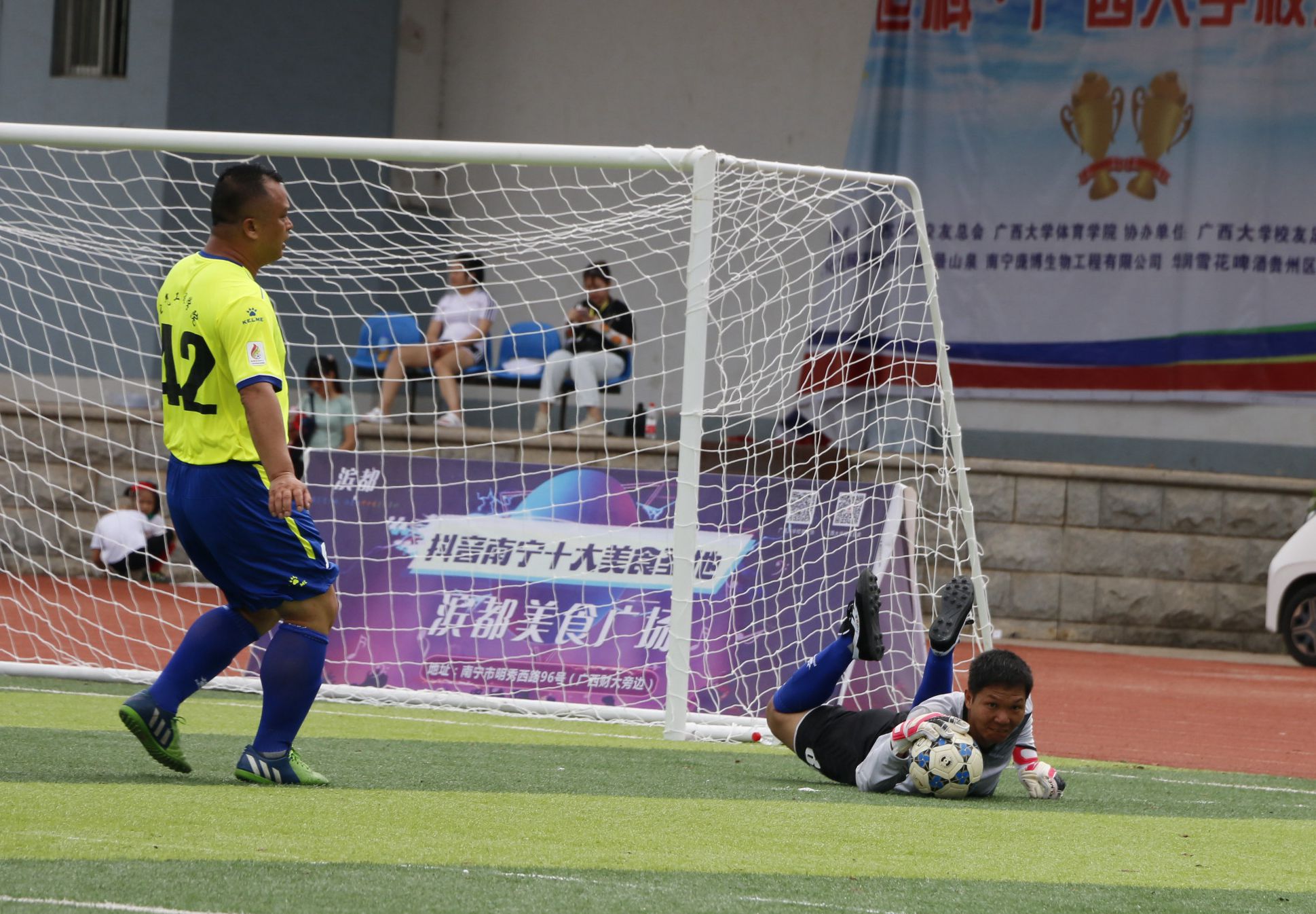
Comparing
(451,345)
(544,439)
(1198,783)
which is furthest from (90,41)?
(1198,783)

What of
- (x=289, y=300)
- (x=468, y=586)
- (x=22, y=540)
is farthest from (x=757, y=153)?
(x=468, y=586)

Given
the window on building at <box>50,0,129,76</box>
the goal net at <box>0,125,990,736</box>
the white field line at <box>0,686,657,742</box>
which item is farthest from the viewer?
the window on building at <box>50,0,129,76</box>

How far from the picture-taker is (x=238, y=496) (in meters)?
5.24

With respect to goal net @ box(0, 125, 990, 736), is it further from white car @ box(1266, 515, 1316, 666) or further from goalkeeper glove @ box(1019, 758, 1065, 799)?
white car @ box(1266, 515, 1316, 666)

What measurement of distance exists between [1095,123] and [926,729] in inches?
428

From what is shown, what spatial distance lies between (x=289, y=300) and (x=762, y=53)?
17.7 feet

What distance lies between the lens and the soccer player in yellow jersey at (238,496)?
17.1 ft

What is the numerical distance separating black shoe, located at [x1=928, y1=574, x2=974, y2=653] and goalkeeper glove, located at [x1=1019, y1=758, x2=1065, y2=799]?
1.79 feet

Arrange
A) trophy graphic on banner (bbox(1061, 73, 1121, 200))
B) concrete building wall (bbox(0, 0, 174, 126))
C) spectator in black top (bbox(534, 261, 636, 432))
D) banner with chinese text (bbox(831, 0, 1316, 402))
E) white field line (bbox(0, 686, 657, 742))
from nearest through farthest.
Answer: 1. white field line (bbox(0, 686, 657, 742))
2. spectator in black top (bbox(534, 261, 636, 432))
3. banner with chinese text (bbox(831, 0, 1316, 402))
4. trophy graphic on banner (bbox(1061, 73, 1121, 200))
5. concrete building wall (bbox(0, 0, 174, 126))

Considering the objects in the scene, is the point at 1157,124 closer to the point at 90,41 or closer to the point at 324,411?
the point at 324,411

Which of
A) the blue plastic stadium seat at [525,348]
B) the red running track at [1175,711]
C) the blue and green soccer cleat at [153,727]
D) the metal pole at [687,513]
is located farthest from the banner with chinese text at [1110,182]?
the blue and green soccer cleat at [153,727]

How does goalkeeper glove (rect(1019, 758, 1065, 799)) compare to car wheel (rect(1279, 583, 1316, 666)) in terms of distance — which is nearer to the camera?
goalkeeper glove (rect(1019, 758, 1065, 799))

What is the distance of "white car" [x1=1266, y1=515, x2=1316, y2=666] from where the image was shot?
532 inches

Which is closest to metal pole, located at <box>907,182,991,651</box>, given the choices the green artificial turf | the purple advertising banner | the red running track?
the purple advertising banner
